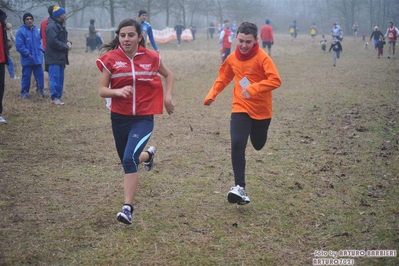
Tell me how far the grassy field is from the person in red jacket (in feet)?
1.61

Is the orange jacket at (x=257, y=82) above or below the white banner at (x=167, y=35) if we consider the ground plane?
below

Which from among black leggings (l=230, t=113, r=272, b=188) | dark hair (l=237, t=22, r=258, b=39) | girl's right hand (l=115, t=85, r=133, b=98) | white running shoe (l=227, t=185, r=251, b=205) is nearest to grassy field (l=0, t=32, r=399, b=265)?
white running shoe (l=227, t=185, r=251, b=205)

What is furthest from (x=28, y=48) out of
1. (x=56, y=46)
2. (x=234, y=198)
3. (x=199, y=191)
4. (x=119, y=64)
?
(x=234, y=198)

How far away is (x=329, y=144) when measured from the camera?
7.92m

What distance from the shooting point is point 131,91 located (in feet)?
15.3

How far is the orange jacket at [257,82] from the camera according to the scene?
4.93 m

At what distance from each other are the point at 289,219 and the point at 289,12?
80300 mm

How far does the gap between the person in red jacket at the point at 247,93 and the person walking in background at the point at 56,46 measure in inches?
266

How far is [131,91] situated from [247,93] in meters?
1.17

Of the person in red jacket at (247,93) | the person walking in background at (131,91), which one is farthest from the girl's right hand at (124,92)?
the person in red jacket at (247,93)

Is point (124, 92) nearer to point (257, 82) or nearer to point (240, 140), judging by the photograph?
point (240, 140)

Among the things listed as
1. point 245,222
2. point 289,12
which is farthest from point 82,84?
point 289,12

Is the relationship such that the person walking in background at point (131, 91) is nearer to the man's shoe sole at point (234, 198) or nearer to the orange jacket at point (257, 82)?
the orange jacket at point (257, 82)

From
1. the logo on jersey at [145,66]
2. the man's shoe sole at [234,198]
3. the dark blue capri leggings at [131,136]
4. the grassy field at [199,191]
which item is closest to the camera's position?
the grassy field at [199,191]
